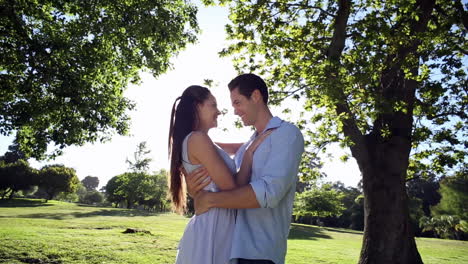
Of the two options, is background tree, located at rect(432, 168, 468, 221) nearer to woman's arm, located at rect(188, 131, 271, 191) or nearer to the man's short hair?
the man's short hair

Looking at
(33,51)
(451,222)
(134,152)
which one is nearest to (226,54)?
(33,51)

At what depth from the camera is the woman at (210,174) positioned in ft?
8.90

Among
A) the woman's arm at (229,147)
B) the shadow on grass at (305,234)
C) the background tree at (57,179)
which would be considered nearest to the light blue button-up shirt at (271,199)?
the woman's arm at (229,147)

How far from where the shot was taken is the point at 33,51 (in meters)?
10.7

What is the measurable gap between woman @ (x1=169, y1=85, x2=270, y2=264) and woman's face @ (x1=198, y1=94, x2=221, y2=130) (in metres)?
0.09

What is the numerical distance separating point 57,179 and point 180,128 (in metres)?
69.8

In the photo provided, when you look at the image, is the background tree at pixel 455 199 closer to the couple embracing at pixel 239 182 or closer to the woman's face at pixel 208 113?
the woman's face at pixel 208 113

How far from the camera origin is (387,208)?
9.05 meters

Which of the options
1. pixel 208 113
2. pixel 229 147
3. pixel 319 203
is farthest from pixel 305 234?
pixel 208 113

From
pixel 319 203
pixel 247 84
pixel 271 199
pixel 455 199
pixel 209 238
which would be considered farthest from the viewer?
pixel 455 199

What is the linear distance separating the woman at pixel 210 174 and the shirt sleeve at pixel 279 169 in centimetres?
27

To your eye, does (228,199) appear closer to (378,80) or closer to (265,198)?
(265,198)

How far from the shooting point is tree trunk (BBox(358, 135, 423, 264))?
8820 millimetres

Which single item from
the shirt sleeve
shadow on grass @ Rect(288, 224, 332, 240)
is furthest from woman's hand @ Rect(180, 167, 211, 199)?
shadow on grass @ Rect(288, 224, 332, 240)
